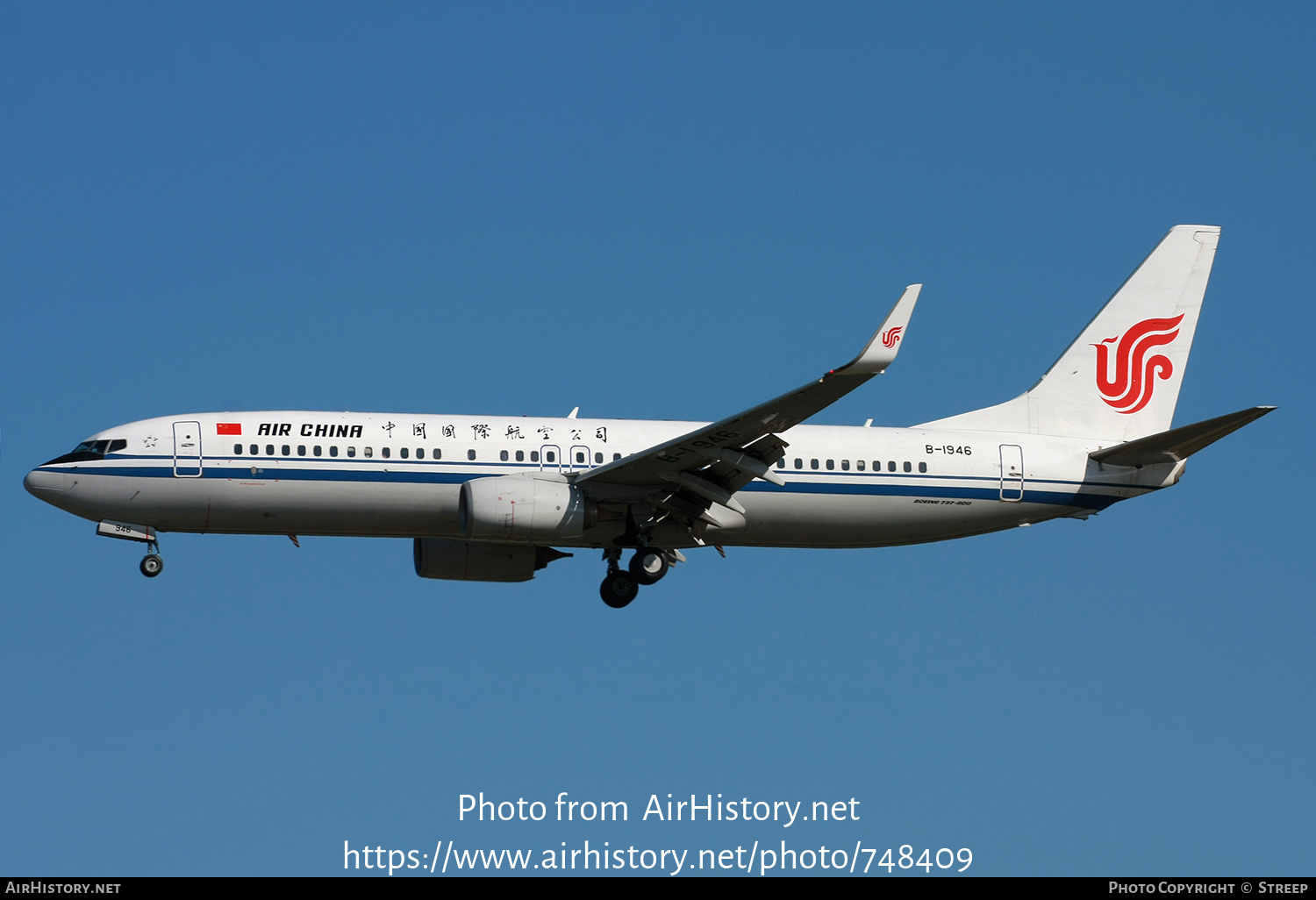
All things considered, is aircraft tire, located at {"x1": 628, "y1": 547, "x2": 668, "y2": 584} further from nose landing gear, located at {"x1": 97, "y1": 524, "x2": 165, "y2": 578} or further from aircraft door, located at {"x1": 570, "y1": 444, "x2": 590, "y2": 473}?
nose landing gear, located at {"x1": 97, "y1": 524, "x2": 165, "y2": 578}

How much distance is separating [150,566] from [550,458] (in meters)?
9.28

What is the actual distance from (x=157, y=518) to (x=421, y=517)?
5784mm

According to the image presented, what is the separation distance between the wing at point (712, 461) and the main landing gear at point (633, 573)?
47.2 inches

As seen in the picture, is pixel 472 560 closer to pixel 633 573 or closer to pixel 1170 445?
pixel 633 573

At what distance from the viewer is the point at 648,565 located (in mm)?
37531

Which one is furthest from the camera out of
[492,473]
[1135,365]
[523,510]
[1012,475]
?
[1135,365]

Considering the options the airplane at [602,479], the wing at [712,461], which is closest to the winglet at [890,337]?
the wing at [712,461]

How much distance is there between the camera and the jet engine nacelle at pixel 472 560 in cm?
3991

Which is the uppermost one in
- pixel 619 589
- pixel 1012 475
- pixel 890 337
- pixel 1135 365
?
pixel 1135 365

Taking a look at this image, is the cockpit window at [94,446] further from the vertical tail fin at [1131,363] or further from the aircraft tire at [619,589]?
the vertical tail fin at [1131,363]

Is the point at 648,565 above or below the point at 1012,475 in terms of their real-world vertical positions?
below

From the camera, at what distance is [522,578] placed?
40.8 meters

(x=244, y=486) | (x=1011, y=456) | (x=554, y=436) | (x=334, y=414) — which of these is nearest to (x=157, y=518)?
(x=244, y=486)

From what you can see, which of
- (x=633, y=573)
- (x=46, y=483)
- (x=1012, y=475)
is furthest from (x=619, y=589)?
(x=46, y=483)
